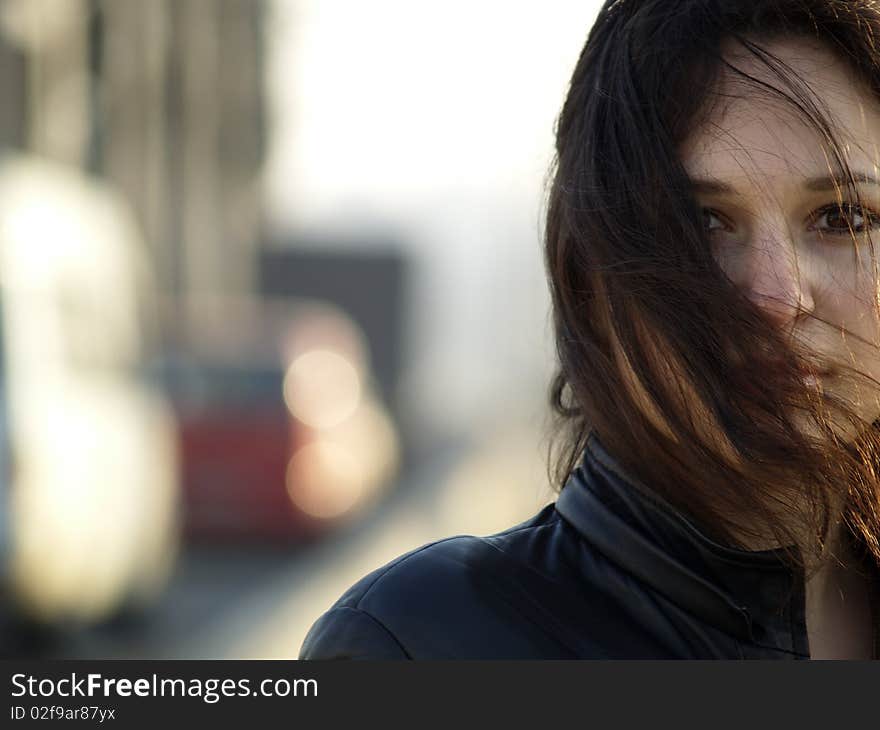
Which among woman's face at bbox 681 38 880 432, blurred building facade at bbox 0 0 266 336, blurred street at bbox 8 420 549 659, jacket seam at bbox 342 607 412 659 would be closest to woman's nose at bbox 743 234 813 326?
woman's face at bbox 681 38 880 432

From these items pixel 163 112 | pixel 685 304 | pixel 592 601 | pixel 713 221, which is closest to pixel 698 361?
pixel 685 304

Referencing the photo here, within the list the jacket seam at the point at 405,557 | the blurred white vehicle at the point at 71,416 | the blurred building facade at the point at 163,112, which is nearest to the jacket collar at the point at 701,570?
the jacket seam at the point at 405,557

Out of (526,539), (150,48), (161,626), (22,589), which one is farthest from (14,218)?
(150,48)

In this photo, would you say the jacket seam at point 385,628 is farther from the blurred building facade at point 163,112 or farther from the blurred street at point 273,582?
the blurred building facade at point 163,112

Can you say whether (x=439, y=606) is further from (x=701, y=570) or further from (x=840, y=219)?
(x=840, y=219)

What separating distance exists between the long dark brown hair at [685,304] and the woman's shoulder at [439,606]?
202 millimetres

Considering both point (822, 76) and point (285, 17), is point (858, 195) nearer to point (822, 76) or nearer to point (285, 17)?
point (822, 76)

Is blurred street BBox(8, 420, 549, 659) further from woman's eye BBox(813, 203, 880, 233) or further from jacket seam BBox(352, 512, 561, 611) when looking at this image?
woman's eye BBox(813, 203, 880, 233)

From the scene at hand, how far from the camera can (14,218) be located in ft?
26.8

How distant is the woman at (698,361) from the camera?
1.88m

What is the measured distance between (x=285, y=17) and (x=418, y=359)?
33.3 feet

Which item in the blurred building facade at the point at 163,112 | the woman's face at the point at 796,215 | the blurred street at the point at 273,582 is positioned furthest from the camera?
the blurred building facade at the point at 163,112

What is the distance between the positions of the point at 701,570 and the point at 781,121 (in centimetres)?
58

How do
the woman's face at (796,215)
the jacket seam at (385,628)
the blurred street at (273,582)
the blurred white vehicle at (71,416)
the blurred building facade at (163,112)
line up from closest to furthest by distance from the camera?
the jacket seam at (385,628), the woman's face at (796,215), the blurred white vehicle at (71,416), the blurred street at (273,582), the blurred building facade at (163,112)
